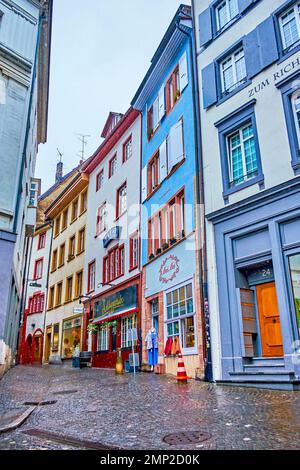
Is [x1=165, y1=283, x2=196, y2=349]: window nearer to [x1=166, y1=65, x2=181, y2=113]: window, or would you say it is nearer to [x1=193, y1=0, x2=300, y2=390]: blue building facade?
[x1=193, y1=0, x2=300, y2=390]: blue building facade

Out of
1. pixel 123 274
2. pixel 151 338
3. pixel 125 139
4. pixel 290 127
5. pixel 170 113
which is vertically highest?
pixel 125 139

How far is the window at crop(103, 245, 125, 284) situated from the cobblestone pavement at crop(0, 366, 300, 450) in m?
12.0

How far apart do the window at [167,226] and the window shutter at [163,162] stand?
1.48 m

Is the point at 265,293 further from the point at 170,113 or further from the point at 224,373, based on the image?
the point at 170,113

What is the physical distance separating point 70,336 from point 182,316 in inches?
604

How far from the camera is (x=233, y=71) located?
1337cm

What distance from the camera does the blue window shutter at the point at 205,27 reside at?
14571 millimetres

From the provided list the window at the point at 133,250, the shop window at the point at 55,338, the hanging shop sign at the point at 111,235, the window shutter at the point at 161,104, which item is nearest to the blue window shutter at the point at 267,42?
the window shutter at the point at 161,104

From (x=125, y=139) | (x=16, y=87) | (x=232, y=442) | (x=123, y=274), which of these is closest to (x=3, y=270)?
(x=16, y=87)

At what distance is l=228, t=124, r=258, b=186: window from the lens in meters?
11.9

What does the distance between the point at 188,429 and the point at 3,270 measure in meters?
7.92

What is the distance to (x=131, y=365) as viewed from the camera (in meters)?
16.5

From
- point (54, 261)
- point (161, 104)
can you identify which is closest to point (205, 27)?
point (161, 104)
